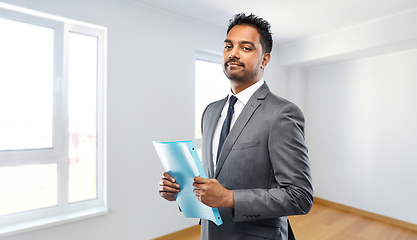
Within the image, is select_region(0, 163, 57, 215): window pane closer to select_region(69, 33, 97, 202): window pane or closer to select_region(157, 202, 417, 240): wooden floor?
select_region(69, 33, 97, 202): window pane

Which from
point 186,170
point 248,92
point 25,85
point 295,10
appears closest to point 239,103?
point 248,92

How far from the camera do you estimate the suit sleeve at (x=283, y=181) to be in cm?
85

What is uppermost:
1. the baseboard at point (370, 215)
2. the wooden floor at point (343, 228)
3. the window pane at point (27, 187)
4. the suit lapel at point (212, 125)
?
the suit lapel at point (212, 125)

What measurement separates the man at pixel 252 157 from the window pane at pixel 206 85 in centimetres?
215

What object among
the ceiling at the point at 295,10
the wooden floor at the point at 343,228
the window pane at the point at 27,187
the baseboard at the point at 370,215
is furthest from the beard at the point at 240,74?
the baseboard at the point at 370,215

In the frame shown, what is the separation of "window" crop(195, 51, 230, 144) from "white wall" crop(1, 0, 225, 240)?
0.24 meters

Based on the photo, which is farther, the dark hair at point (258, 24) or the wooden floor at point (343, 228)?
the wooden floor at point (343, 228)

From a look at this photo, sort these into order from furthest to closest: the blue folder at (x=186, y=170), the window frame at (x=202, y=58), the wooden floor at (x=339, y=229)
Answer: the window frame at (x=202, y=58), the wooden floor at (x=339, y=229), the blue folder at (x=186, y=170)

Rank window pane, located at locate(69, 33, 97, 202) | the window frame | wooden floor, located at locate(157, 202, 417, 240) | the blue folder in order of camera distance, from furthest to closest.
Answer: the window frame < wooden floor, located at locate(157, 202, 417, 240) < window pane, located at locate(69, 33, 97, 202) < the blue folder

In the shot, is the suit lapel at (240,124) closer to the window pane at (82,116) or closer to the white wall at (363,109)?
the window pane at (82,116)

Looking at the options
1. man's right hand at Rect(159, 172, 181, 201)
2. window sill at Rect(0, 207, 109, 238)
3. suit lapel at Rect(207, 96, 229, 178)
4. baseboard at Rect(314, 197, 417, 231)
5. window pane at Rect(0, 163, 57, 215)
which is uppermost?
suit lapel at Rect(207, 96, 229, 178)

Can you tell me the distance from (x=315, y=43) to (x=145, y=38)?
8.34 feet

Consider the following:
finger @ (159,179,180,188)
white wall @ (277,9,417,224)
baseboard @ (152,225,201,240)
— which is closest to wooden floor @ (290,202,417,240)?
white wall @ (277,9,417,224)

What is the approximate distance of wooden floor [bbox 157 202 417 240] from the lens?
3014 millimetres
